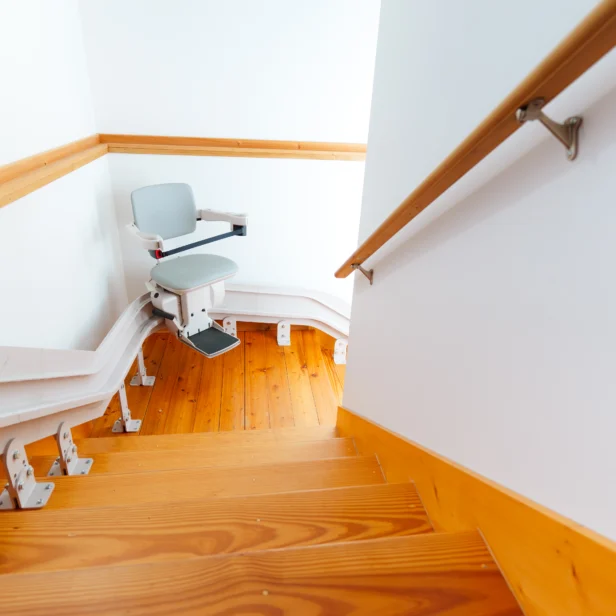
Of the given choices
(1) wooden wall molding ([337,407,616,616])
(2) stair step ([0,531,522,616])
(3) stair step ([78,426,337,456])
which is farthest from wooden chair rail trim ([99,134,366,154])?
(2) stair step ([0,531,522,616])

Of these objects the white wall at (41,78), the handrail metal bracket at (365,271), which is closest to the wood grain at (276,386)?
the handrail metal bracket at (365,271)

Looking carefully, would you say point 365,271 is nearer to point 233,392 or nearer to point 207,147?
point 233,392

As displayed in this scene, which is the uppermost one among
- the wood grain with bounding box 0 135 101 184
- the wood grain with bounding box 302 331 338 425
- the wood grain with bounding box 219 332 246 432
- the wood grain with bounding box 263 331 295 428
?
the wood grain with bounding box 0 135 101 184

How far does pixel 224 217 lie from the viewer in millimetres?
2814

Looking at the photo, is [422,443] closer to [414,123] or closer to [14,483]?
[414,123]

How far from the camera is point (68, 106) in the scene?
2.38m

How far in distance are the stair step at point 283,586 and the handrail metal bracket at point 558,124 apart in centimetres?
77

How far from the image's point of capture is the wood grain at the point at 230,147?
2.86m

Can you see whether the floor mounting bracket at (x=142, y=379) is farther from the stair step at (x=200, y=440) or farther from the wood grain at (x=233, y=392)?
the stair step at (x=200, y=440)

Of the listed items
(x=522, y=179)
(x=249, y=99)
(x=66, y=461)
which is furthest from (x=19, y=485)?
(x=249, y=99)

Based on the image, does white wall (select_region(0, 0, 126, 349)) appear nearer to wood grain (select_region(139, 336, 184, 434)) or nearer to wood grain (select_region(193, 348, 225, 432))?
wood grain (select_region(139, 336, 184, 434))

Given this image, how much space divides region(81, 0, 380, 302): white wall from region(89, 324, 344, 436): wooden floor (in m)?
0.53

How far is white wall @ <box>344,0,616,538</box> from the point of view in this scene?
714 mm

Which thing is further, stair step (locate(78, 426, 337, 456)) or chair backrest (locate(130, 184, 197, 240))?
chair backrest (locate(130, 184, 197, 240))
